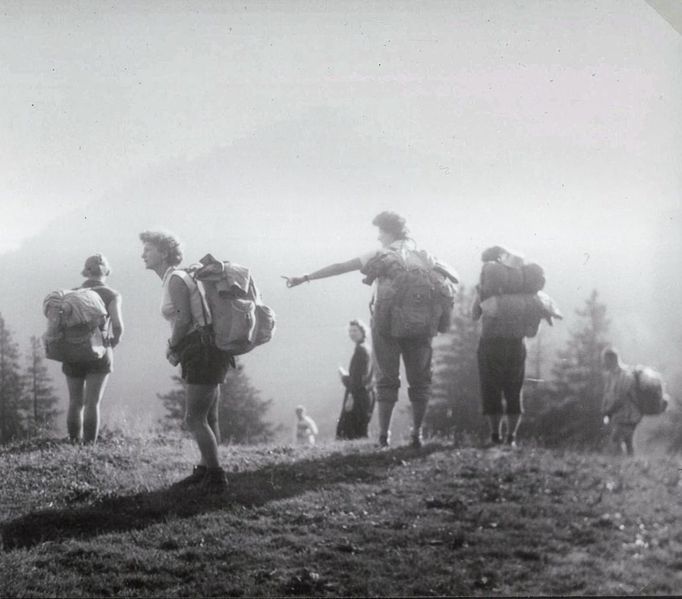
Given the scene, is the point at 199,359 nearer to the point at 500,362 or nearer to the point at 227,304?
the point at 227,304

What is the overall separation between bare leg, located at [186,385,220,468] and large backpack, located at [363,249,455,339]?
121cm

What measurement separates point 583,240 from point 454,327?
97cm

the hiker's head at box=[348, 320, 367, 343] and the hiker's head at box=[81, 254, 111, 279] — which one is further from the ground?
the hiker's head at box=[81, 254, 111, 279]

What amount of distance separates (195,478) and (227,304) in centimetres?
102

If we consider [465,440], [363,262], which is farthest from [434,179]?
[465,440]

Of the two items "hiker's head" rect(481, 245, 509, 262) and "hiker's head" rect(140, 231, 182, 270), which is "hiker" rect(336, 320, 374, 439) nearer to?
"hiker's head" rect(481, 245, 509, 262)

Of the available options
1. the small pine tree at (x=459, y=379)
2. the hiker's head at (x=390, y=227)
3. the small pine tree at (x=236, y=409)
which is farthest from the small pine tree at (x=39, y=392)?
the small pine tree at (x=459, y=379)

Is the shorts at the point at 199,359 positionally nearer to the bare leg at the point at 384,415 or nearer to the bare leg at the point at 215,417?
the bare leg at the point at 215,417

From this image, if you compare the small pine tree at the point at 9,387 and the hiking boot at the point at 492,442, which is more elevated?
the small pine tree at the point at 9,387

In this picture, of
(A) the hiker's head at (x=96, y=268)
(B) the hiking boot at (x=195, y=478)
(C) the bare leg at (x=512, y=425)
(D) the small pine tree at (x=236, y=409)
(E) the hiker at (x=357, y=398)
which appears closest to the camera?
(B) the hiking boot at (x=195, y=478)

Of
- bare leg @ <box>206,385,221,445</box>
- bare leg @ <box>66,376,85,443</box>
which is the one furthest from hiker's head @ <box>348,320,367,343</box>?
bare leg @ <box>66,376,85,443</box>

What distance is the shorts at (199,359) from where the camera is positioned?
3852 millimetres

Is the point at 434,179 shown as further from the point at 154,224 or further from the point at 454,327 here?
the point at 154,224

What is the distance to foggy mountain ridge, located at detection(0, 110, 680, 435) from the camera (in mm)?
4277
